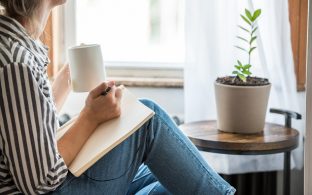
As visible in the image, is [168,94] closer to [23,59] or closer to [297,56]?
[297,56]

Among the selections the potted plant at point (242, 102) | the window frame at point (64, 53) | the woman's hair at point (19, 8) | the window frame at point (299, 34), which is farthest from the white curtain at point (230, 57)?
the woman's hair at point (19, 8)

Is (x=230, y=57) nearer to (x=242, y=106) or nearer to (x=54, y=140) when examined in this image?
(x=242, y=106)

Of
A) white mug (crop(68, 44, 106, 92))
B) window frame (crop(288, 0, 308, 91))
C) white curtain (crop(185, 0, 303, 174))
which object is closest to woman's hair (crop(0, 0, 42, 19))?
white mug (crop(68, 44, 106, 92))

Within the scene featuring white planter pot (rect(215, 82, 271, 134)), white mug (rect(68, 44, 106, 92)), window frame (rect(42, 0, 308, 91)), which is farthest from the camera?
window frame (rect(42, 0, 308, 91))

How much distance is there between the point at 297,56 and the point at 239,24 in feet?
0.84

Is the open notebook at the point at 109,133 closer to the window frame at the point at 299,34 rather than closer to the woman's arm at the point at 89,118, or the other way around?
the woman's arm at the point at 89,118

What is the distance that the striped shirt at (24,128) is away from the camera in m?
1.01

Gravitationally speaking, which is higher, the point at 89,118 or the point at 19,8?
the point at 19,8

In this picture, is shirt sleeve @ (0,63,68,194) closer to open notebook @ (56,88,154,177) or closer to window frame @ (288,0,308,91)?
open notebook @ (56,88,154,177)

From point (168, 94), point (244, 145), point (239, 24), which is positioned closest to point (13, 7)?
point (244, 145)

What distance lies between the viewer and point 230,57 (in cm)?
186

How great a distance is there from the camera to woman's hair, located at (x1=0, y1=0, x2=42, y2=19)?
1.15 m

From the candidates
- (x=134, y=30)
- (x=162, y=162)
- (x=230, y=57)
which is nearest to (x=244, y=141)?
(x=162, y=162)

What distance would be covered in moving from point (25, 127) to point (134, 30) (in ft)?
4.18
